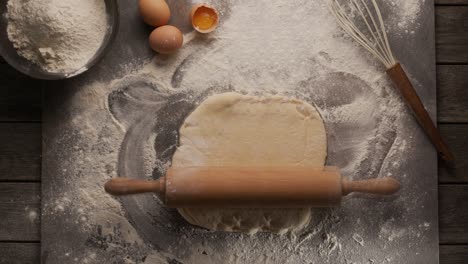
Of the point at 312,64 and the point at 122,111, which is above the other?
the point at 312,64

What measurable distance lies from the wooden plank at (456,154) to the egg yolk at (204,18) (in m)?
0.57

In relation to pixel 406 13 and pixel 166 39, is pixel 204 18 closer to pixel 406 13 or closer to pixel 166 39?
pixel 166 39

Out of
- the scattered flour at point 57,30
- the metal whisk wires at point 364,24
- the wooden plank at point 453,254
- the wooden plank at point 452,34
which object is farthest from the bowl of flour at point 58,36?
the wooden plank at point 453,254

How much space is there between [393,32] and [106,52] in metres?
0.64

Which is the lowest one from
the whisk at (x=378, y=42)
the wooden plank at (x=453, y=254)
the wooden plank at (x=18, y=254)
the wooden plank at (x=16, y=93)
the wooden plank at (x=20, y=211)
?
the wooden plank at (x=18, y=254)

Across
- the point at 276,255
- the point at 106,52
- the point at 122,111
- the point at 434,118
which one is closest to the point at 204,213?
the point at 276,255

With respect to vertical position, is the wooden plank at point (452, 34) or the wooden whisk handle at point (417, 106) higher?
the wooden plank at point (452, 34)

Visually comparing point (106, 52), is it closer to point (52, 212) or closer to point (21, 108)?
point (21, 108)

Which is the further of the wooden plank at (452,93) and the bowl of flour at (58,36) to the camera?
the wooden plank at (452,93)

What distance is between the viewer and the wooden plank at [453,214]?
1318 mm

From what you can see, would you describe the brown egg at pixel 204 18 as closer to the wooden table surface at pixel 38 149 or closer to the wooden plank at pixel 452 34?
the wooden table surface at pixel 38 149

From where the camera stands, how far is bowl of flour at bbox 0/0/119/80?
1.20 metres

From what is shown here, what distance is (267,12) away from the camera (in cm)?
131

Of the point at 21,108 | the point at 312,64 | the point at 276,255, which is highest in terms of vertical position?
the point at 312,64
